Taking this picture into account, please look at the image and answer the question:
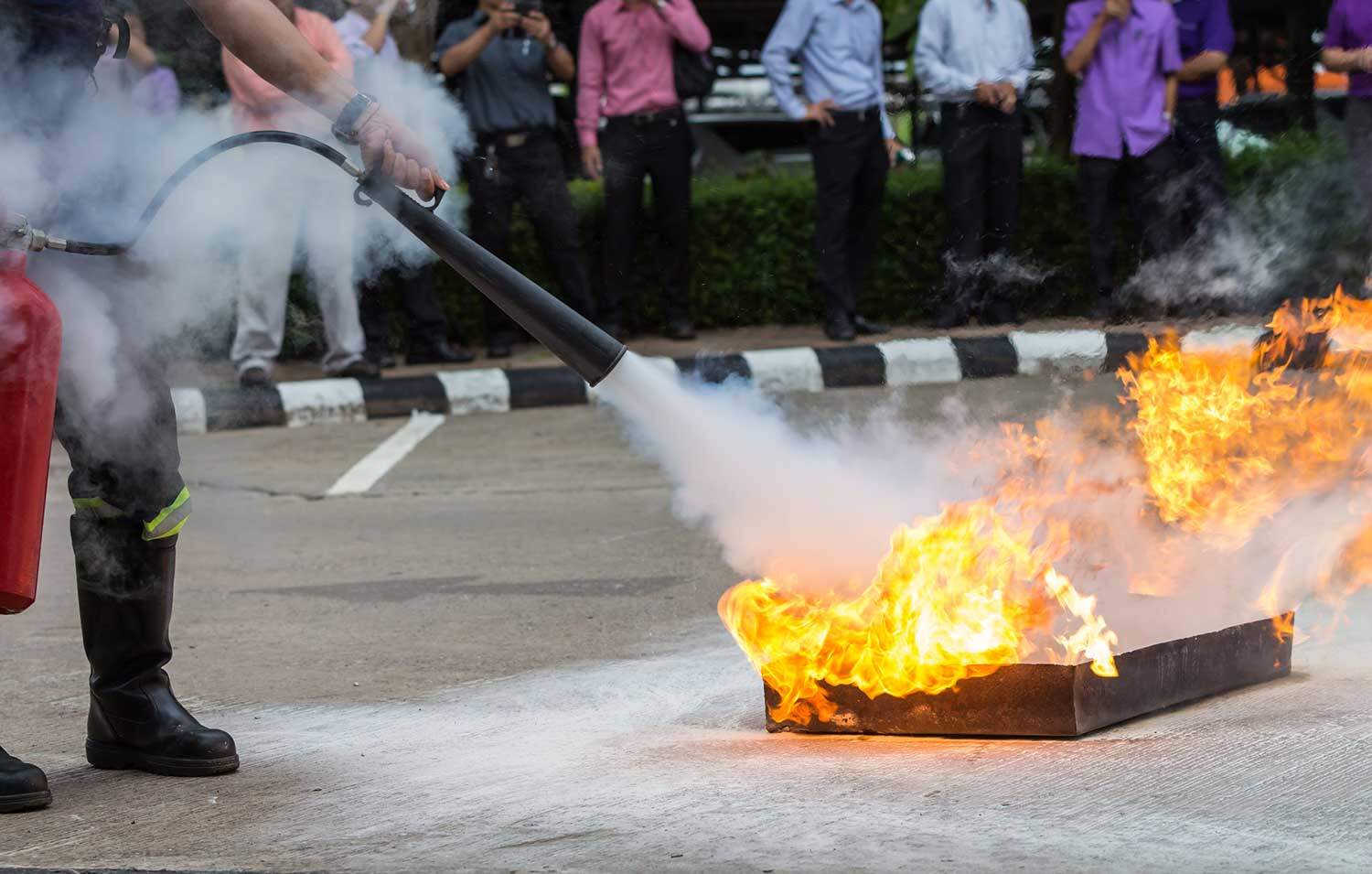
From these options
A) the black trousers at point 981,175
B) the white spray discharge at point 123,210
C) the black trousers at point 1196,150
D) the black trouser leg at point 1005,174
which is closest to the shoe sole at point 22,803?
the white spray discharge at point 123,210

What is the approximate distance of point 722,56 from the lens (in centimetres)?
1895

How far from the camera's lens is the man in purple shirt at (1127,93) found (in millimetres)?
9102

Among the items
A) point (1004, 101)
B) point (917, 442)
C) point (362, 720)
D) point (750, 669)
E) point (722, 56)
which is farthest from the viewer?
point (722, 56)

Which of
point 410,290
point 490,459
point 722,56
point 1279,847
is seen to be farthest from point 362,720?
point 722,56

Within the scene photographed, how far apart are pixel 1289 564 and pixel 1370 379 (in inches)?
18.7

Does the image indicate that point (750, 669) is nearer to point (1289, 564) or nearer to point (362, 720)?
point (362, 720)

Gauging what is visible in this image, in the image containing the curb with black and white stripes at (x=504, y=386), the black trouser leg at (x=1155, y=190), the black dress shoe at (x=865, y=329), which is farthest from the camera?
the black dress shoe at (x=865, y=329)

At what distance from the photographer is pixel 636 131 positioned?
988 cm

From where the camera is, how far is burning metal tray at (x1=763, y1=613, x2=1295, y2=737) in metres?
3.52

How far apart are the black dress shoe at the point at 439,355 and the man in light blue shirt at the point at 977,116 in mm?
2531

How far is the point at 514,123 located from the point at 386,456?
2.13 m

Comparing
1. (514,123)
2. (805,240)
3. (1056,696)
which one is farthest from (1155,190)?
(1056,696)

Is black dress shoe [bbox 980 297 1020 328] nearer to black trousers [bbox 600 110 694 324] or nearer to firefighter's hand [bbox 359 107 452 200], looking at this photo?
black trousers [bbox 600 110 694 324]

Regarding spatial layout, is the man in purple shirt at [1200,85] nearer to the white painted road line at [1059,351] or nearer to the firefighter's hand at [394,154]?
the white painted road line at [1059,351]
